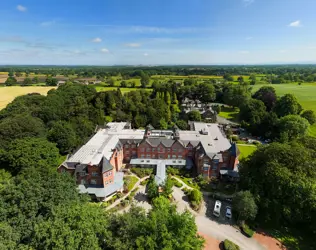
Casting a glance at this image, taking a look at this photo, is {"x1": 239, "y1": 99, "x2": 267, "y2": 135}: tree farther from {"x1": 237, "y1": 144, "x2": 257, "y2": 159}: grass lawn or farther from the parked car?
the parked car

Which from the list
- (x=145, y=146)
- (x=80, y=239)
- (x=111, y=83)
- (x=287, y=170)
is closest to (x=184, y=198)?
(x=145, y=146)

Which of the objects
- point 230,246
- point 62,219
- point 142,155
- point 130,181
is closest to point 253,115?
point 142,155

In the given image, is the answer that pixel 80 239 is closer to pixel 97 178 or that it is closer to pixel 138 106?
pixel 97 178

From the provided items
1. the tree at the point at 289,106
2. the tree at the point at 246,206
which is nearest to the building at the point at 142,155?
the tree at the point at 246,206

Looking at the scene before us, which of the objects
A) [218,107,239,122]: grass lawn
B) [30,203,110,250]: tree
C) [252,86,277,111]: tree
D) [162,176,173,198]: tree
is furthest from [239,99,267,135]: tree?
[30,203,110,250]: tree

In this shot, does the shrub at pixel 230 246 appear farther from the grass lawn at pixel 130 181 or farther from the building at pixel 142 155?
the grass lawn at pixel 130 181

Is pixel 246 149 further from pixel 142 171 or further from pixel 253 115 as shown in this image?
pixel 142 171
